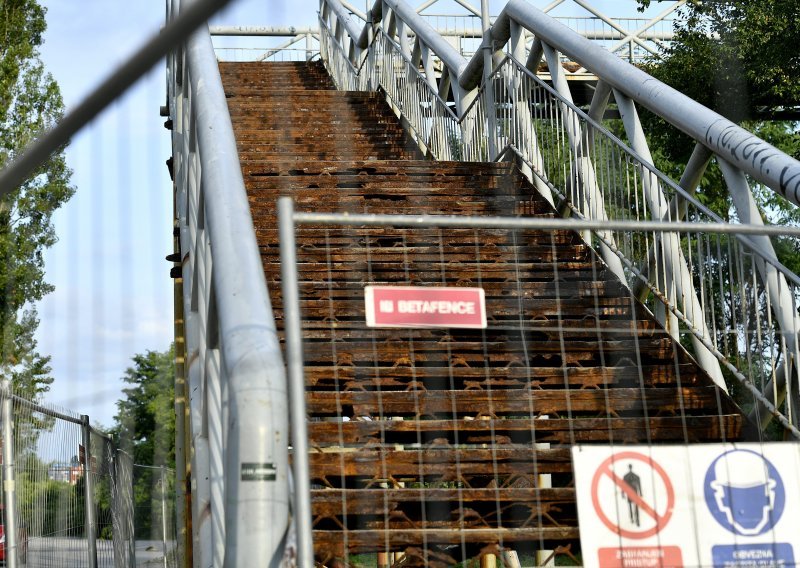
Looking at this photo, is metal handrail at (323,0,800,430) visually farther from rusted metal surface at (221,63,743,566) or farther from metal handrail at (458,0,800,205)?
rusted metal surface at (221,63,743,566)

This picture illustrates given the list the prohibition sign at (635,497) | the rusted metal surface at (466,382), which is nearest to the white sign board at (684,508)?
the prohibition sign at (635,497)

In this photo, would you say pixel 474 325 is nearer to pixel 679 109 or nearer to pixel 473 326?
pixel 473 326

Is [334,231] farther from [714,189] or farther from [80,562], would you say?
[714,189]

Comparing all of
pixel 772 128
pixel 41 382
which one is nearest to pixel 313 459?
pixel 772 128

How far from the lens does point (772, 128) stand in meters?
19.1

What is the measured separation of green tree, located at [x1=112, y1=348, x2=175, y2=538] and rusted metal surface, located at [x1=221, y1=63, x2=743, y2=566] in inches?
163

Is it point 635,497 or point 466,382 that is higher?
point 466,382

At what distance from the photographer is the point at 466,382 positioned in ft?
15.7

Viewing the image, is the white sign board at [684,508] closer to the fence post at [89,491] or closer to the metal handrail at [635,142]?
the metal handrail at [635,142]

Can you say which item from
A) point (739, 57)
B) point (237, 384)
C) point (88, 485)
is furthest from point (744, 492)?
point (739, 57)

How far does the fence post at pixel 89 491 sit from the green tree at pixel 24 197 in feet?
43.7

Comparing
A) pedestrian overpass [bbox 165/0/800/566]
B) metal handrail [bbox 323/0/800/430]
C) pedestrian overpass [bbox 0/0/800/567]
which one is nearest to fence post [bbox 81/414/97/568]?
pedestrian overpass [bbox 0/0/800/567]

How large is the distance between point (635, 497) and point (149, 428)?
38391mm

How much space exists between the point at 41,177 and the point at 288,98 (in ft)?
42.2
